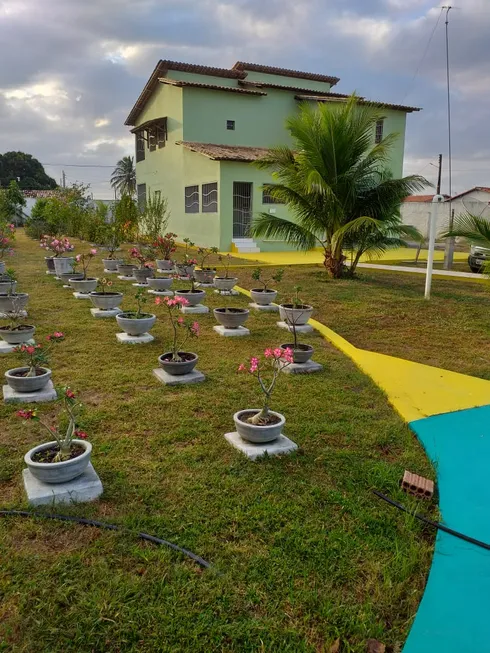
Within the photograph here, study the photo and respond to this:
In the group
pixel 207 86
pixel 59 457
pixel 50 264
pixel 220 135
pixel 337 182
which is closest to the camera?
pixel 59 457

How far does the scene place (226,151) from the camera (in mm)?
18625

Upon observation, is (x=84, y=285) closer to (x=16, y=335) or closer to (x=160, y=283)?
(x=160, y=283)

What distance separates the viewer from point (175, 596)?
2318mm

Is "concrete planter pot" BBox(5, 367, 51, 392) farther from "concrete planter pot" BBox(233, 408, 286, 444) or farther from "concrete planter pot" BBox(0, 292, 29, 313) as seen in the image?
"concrete planter pot" BBox(0, 292, 29, 313)

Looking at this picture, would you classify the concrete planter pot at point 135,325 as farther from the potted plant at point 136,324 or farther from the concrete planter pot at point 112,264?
the concrete planter pot at point 112,264

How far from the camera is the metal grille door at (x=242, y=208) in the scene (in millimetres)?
18281

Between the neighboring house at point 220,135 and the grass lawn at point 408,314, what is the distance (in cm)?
591

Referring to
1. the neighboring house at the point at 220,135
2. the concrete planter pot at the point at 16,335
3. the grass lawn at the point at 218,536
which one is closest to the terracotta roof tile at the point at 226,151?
the neighboring house at the point at 220,135

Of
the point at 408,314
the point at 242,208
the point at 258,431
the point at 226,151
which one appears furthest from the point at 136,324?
the point at 226,151

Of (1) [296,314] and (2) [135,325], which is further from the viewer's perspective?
(1) [296,314]

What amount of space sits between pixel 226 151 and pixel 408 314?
12.3 metres

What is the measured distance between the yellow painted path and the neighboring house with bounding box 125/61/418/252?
12.5 metres

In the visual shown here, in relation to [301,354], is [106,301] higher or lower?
higher

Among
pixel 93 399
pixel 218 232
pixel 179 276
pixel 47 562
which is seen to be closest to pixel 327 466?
pixel 47 562
